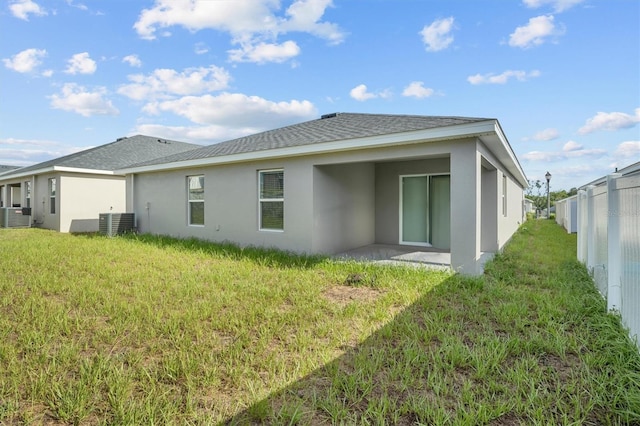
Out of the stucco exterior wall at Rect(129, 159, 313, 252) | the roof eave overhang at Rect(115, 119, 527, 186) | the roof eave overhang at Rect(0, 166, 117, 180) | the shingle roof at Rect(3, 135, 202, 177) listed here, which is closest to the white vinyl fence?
the roof eave overhang at Rect(115, 119, 527, 186)

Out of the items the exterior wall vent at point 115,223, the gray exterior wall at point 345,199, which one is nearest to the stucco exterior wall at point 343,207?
the gray exterior wall at point 345,199

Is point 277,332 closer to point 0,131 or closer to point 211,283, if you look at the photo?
point 211,283

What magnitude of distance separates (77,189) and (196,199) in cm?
741

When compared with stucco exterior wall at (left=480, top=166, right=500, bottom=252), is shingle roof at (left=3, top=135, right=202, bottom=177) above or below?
above

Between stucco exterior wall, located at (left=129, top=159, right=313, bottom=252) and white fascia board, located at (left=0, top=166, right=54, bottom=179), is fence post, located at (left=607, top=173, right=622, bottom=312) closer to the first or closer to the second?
stucco exterior wall, located at (left=129, top=159, right=313, bottom=252)

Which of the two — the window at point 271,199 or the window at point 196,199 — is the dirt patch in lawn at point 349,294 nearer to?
the window at point 271,199

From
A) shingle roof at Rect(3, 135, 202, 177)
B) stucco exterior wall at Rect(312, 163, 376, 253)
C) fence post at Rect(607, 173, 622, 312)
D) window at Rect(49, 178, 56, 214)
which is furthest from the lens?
shingle roof at Rect(3, 135, 202, 177)

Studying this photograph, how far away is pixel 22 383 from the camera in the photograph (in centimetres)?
271

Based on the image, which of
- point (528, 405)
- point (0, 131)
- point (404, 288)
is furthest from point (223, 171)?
point (0, 131)

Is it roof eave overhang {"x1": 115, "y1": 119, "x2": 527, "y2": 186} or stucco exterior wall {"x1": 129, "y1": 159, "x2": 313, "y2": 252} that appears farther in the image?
stucco exterior wall {"x1": 129, "y1": 159, "x2": 313, "y2": 252}

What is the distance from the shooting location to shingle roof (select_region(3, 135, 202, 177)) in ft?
48.3

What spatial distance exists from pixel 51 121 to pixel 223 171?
34.4 feet

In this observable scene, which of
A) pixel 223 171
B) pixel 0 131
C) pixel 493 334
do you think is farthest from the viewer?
pixel 0 131

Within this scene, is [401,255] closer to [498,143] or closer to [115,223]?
[498,143]
